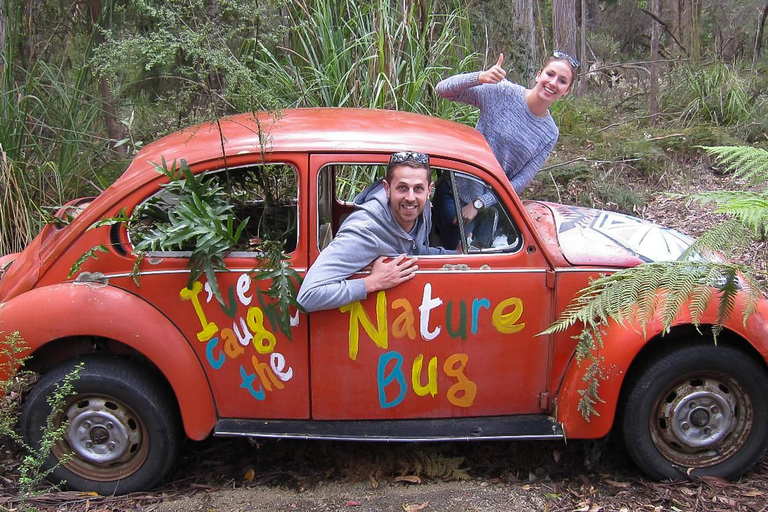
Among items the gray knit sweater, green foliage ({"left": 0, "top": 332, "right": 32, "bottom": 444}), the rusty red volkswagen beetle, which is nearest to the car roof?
the rusty red volkswagen beetle

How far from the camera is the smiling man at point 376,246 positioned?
2982 millimetres

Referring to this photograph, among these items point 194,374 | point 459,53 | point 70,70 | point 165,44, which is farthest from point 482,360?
point 70,70

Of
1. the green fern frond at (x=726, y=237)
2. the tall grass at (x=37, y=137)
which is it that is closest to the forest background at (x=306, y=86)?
the tall grass at (x=37, y=137)

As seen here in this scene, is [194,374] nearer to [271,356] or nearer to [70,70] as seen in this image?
[271,356]

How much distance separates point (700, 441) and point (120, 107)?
20.0 ft

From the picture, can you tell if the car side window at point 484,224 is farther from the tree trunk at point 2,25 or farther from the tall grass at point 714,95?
the tall grass at point 714,95

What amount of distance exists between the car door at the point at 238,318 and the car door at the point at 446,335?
10 centimetres

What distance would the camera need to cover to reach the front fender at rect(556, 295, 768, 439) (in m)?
3.09

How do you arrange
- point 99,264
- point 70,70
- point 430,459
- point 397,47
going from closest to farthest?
point 99,264 < point 430,459 < point 397,47 < point 70,70

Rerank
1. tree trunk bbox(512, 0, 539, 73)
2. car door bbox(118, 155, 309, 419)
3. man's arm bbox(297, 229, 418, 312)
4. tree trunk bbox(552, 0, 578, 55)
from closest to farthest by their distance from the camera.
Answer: man's arm bbox(297, 229, 418, 312)
car door bbox(118, 155, 309, 419)
tree trunk bbox(512, 0, 539, 73)
tree trunk bbox(552, 0, 578, 55)

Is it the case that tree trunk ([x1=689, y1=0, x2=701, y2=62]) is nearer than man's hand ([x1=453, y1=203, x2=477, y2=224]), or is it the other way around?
man's hand ([x1=453, y1=203, x2=477, y2=224])

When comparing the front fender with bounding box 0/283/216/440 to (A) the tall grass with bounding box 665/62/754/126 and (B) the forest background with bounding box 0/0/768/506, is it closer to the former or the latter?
(B) the forest background with bounding box 0/0/768/506

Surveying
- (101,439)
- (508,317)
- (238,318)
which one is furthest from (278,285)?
(101,439)

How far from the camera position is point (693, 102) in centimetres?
780
